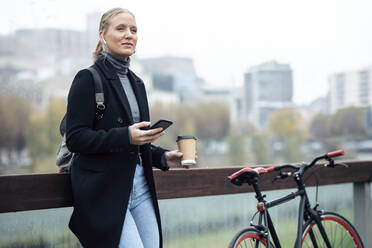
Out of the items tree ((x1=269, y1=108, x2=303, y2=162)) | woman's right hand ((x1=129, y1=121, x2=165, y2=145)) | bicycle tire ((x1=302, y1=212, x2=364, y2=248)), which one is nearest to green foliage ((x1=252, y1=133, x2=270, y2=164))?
tree ((x1=269, y1=108, x2=303, y2=162))

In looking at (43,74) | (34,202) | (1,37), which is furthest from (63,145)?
(1,37)

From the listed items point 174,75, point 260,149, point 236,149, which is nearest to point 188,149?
point 236,149

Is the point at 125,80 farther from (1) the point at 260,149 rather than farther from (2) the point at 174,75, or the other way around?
(2) the point at 174,75

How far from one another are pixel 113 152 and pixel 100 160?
0.05 metres

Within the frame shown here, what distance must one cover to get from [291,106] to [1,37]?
40617 millimetres

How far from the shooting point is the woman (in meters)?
1.83

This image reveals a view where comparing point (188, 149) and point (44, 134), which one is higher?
point (188, 149)

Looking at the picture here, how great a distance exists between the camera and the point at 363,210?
12.5 feet

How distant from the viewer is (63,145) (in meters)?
1.99

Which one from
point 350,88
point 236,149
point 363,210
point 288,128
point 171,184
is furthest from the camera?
point 350,88

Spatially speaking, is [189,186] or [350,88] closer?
[189,186]

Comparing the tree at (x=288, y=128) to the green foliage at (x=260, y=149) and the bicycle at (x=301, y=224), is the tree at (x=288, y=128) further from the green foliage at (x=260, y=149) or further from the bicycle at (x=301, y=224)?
the bicycle at (x=301, y=224)

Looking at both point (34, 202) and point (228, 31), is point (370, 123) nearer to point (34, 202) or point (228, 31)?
point (228, 31)

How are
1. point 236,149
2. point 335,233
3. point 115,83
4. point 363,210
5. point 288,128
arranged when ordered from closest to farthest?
point 115,83 < point 335,233 < point 363,210 < point 236,149 < point 288,128
